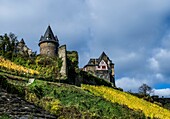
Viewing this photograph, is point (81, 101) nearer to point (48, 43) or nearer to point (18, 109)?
point (18, 109)

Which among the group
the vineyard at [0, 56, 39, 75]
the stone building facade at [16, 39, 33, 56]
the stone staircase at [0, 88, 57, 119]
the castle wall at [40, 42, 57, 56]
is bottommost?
the stone staircase at [0, 88, 57, 119]

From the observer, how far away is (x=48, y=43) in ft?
172

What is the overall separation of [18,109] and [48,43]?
41.5 metres

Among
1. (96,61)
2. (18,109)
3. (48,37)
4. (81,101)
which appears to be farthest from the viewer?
(96,61)

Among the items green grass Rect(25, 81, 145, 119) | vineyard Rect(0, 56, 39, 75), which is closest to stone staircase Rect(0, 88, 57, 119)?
green grass Rect(25, 81, 145, 119)

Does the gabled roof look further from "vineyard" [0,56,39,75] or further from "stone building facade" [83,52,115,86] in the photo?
"vineyard" [0,56,39,75]

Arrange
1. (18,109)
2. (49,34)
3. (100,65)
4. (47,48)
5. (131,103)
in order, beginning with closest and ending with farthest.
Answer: (18,109) → (131,103) → (47,48) → (49,34) → (100,65)

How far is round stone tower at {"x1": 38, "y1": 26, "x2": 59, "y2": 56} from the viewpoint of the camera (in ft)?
167

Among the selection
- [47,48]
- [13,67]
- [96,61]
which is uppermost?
[96,61]

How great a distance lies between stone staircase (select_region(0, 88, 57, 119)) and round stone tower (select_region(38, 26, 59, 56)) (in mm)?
37380

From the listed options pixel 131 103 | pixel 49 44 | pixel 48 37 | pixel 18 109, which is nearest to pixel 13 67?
pixel 131 103

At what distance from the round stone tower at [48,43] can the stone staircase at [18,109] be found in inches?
1472

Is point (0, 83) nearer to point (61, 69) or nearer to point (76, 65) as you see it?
point (61, 69)

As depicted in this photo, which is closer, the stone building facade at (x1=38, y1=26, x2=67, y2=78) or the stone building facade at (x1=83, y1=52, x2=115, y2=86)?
the stone building facade at (x1=38, y1=26, x2=67, y2=78)
